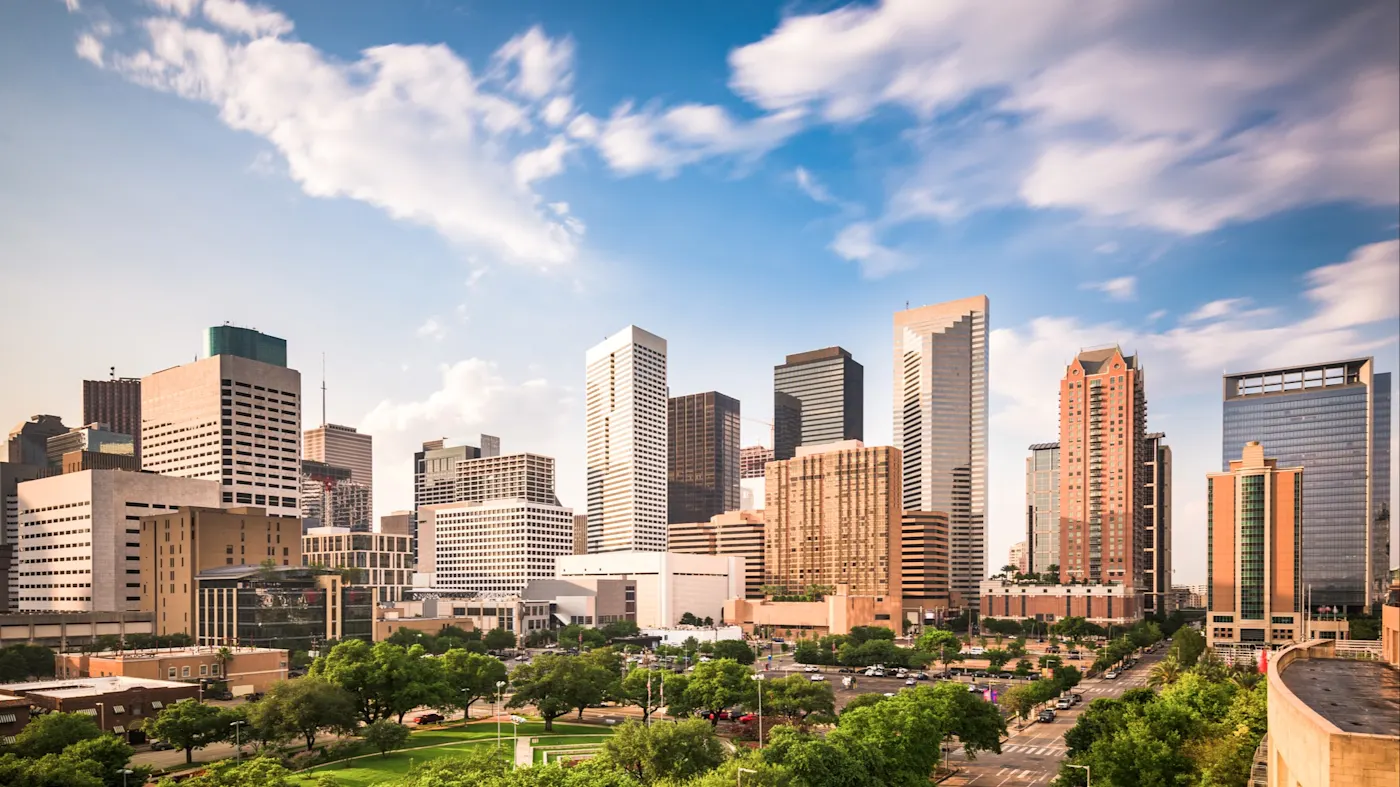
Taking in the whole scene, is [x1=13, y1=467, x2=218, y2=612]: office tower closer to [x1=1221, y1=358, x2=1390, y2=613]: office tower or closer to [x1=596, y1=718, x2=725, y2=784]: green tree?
[x1=596, y1=718, x2=725, y2=784]: green tree

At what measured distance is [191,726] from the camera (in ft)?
235

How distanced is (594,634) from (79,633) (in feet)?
271

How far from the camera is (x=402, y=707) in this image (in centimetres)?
8288

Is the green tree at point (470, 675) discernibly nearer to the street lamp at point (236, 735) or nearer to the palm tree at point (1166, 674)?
the street lamp at point (236, 735)

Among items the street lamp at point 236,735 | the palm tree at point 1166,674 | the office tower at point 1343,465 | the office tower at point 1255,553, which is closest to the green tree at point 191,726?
the street lamp at point 236,735

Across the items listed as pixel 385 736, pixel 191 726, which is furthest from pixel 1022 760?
pixel 191 726

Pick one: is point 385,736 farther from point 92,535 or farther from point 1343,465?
point 1343,465

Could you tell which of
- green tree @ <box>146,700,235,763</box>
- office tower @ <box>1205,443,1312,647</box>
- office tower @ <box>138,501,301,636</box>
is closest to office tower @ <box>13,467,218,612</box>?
office tower @ <box>138,501,301,636</box>

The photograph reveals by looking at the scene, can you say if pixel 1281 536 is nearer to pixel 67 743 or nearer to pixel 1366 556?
pixel 1366 556

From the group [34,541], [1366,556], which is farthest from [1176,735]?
[34,541]

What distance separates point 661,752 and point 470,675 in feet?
148

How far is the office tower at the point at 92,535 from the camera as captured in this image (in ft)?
547

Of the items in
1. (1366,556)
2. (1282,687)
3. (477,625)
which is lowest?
(477,625)

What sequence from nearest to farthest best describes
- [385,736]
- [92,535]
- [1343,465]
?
[385,736] < [92,535] < [1343,465]
